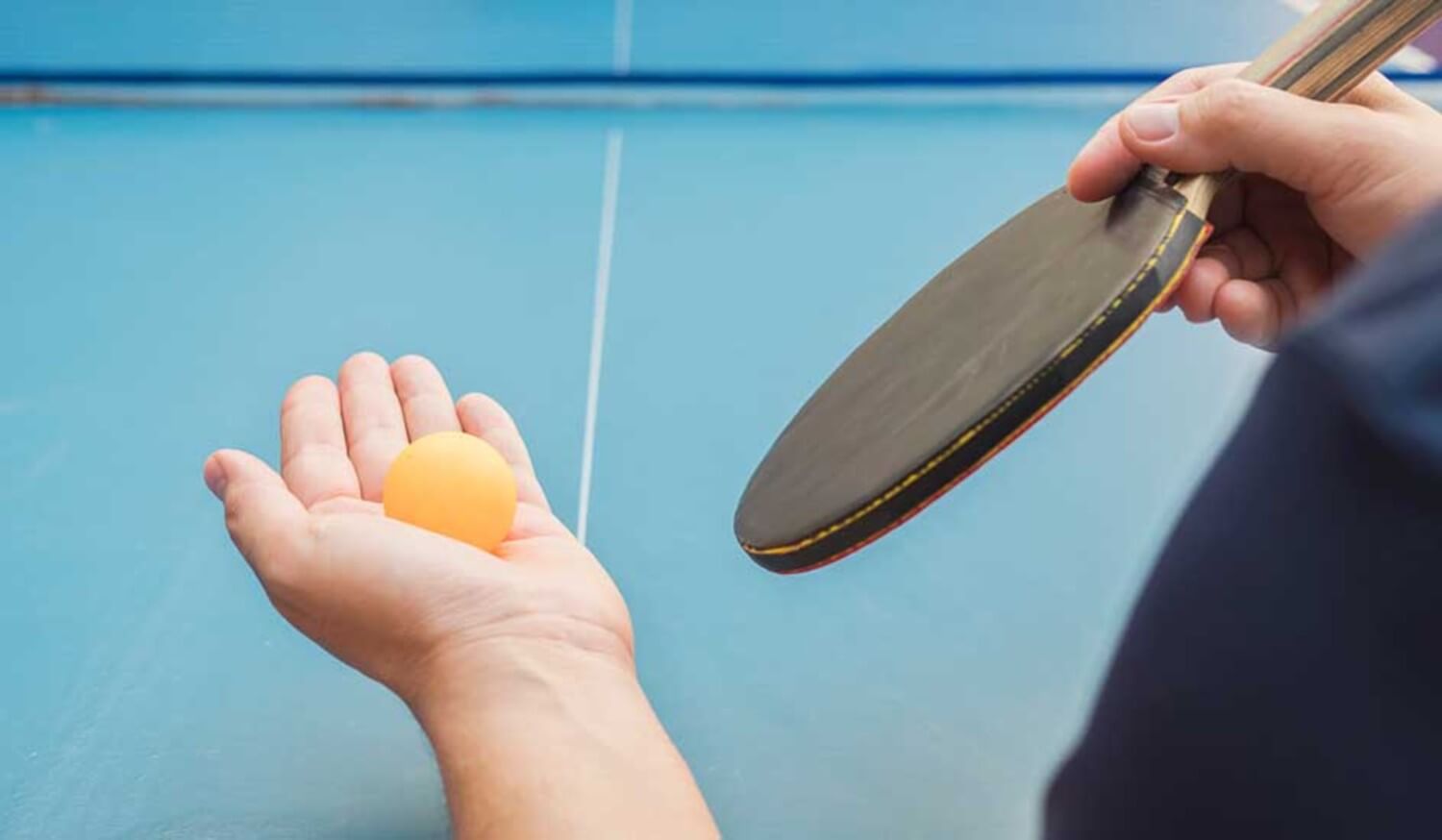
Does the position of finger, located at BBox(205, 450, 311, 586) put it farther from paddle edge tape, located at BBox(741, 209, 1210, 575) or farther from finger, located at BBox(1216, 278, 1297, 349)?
finger, located at BBox(1216, 278, 1297, 349)

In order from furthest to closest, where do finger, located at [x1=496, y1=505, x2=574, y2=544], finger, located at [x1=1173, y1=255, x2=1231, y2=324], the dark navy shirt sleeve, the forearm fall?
1. finger, located at [x1=1173, y1=255, x2=1231, y2=324]
2. finger, located at [x1=496, y1=505, x2=574, y2=544]
3. the forearm
4. the dark navy shirt sleeve

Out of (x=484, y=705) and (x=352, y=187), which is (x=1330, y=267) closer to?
(x=484, y=705)

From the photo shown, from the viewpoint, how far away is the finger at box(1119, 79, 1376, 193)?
112cm

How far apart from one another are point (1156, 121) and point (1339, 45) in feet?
0.49

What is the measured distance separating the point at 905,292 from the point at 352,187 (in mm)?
1114

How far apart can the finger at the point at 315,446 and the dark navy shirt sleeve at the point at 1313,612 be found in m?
0.89

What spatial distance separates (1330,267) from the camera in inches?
53.2

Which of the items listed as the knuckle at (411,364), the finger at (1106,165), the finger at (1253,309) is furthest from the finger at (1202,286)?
the knuckle at (411,364)

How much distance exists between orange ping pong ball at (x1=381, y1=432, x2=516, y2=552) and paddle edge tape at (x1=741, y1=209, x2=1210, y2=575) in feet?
0.89

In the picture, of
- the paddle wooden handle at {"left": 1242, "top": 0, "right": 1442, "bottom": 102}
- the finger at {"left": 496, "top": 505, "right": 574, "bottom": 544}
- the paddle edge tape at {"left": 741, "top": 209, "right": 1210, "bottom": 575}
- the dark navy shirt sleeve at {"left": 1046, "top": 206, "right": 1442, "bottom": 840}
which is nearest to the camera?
the dark navy shirt sleeve at {"left": 1046, "top": 206, "right": 1442, "bottom": 840}

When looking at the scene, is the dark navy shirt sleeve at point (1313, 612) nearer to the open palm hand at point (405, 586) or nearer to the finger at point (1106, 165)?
the open palm hand at point (405, 586)

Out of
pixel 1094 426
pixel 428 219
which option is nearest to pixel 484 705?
pixel 1094 426

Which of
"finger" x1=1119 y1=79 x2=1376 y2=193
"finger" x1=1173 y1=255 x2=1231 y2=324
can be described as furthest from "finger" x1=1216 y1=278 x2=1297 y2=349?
"finger" x1=1119 y1=79 x2=1376 y2=193

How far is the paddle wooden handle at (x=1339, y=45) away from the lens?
3.57ft
